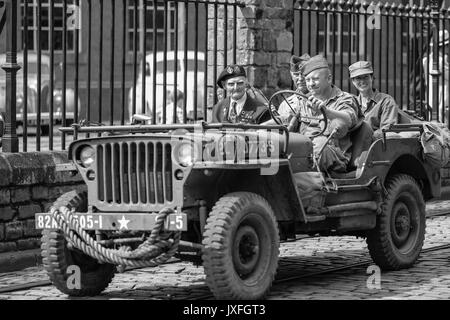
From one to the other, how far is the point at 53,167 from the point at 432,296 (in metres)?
3.94

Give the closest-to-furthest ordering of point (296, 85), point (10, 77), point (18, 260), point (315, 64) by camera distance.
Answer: point (315, 64) → point (18, 260) → point (10, 77) → point (296, 85)

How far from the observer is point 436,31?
52.2ft

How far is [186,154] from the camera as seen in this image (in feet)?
25.8

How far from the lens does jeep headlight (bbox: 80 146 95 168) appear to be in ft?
27.2

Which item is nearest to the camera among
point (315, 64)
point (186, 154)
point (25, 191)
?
point (186, 154)

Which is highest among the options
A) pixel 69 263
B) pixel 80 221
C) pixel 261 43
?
pixel 261 43

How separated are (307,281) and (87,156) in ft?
6.65

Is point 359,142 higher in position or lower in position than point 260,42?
lower

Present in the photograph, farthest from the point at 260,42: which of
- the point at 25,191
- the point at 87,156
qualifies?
the point at 87,156

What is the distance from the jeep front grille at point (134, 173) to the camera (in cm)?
800

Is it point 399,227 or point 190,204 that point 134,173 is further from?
point 399,227

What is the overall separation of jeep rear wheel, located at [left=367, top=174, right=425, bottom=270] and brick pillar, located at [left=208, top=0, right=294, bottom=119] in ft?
12.5

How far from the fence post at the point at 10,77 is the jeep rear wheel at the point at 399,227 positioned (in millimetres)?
3297

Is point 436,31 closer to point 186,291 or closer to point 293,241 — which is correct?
point 293,241
